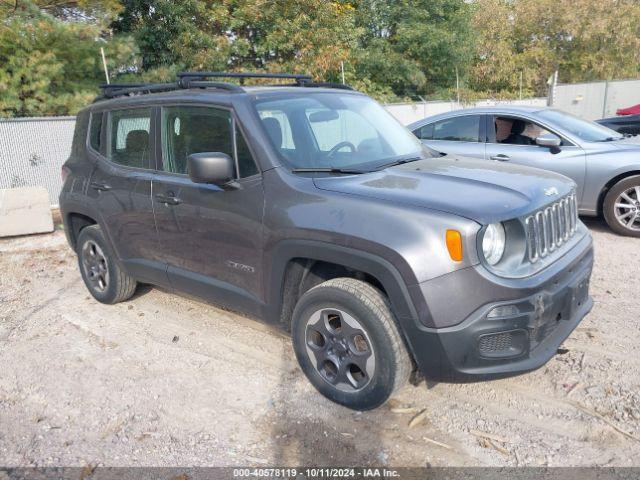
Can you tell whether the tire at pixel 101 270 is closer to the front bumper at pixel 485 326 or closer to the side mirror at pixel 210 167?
the side mirror at pixel 210 167

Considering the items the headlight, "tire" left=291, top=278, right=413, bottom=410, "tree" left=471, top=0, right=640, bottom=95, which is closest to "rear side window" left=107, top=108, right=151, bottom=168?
"tire" left=291, top=278, right=413, bottom=410

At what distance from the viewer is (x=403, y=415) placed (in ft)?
10.3

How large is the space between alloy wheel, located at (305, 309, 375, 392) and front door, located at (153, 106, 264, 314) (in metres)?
0.48

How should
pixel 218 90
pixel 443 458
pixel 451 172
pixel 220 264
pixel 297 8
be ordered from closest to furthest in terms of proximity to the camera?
1. pixel 443 458
2. pixel 451 172
3. pixel 220 264
4. pixel 218 90
5. pixel 297 8

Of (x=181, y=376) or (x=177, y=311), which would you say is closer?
(x=181, y=376)

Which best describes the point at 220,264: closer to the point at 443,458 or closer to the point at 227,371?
the point at 227,371

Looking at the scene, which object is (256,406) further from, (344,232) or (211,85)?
(211,85)

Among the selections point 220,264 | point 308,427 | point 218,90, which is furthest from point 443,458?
point 218,90

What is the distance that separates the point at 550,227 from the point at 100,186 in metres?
3.51

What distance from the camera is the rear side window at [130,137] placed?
4.16 metres

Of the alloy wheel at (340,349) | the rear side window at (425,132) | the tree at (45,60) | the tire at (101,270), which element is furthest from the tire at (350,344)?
the tree at (45,60)

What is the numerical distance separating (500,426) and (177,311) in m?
2.94

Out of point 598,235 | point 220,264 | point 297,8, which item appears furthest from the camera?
point 297,8

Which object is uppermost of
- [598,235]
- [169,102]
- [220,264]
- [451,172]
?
[169,102]
